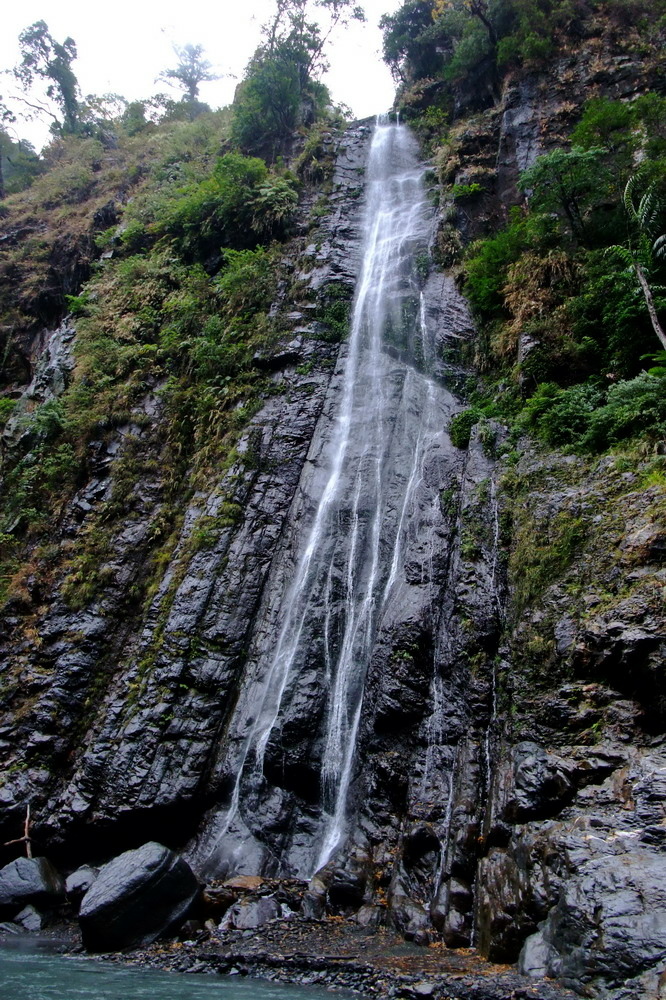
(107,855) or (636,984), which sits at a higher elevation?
(636,984)

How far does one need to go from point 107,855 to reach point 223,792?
2288mm

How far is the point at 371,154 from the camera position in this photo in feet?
78.1

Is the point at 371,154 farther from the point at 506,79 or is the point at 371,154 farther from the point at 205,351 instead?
the point at 205,351

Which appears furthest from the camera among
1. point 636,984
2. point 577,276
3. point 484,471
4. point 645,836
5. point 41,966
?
point 577,276

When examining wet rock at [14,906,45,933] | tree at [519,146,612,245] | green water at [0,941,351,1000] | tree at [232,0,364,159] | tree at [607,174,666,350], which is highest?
tree at [232,0,364,159]

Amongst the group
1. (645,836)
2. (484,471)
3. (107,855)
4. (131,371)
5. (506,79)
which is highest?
(506,79)

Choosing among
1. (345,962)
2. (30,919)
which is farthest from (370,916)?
(30,919)

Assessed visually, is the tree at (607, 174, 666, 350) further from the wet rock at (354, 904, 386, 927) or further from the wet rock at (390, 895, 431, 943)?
the wet rock at (354, 904, 386, 927)

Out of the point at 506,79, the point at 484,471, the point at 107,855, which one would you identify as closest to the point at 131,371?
the point at 484,471

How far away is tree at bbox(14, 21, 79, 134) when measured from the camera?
114ft

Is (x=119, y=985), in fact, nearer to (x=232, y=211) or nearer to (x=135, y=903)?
(x=135, y=903)

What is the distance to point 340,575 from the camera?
11.9m

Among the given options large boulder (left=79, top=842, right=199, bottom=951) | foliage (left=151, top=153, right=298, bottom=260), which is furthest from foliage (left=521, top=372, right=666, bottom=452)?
foliage (left=151, top=153, right=298, bottom=260)

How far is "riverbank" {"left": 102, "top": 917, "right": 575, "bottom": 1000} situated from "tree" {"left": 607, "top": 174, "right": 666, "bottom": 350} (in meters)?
9.53
